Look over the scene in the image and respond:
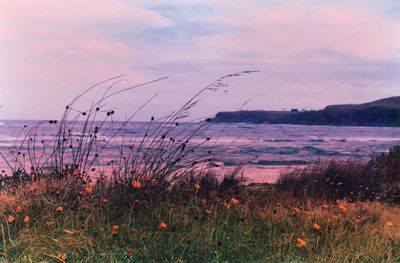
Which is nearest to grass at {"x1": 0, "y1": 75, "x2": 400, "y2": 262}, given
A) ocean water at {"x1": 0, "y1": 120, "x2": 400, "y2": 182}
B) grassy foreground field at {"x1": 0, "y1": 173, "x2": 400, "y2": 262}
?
grassy foreground field at {"x1": 0, "y1": 173, "x2": 400, "y2": 262}

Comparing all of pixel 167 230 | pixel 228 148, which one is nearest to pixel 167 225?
pixel 167 230

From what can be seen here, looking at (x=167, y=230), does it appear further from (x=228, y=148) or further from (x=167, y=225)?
(x=228, y=148)

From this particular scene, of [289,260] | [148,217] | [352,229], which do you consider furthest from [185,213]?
[352,229]

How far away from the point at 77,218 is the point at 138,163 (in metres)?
1.58

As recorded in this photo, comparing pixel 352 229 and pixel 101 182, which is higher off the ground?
pixel 101 182

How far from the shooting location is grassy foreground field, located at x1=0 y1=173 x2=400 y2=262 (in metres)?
4.83

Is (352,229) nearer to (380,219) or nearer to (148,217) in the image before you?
(380,219)

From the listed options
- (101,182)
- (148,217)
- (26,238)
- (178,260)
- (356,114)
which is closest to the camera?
(178,260)

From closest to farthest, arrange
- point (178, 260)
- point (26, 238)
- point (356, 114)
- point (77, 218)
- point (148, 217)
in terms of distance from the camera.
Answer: point (178, 260) → point (26, 238) → point (77, 218) → point (148, 217) → point (356, 114)

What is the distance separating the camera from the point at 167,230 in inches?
210

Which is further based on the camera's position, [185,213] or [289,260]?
[185,213]

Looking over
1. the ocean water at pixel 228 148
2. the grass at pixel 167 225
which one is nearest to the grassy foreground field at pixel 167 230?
the grass at pixel 167 225

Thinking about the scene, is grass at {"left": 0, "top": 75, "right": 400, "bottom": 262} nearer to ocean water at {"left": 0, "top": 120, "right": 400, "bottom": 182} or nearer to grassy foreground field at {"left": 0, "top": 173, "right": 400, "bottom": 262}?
grassy foreground field at {"left": 0, "top": 173, "right": 400, "bottom": 262}

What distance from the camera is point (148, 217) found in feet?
18.9
